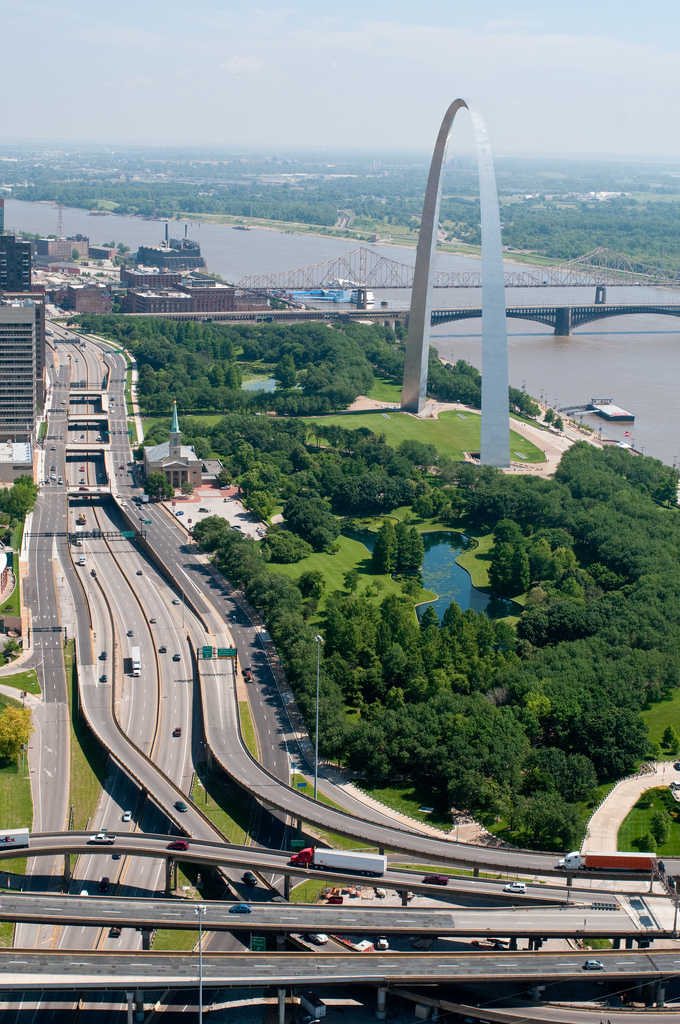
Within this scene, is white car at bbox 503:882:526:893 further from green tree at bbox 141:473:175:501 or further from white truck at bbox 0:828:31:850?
green tree at bbox 141:473:175:501

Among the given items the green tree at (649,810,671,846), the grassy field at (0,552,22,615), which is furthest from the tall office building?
the green tree at (649,810,671,846)

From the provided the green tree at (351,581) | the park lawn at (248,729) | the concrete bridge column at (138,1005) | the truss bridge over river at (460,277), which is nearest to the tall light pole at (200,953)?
the concrete bridge column at (138,1005)

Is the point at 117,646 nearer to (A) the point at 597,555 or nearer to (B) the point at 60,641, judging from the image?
(B) the point at 60,641

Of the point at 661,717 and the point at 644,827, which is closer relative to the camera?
the point at 644,827

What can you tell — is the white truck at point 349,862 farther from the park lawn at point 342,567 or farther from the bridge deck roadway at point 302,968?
the park lawn at point 342,567

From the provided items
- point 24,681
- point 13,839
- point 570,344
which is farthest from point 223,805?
point 570,344

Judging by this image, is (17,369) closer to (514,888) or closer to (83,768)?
(83,768)
